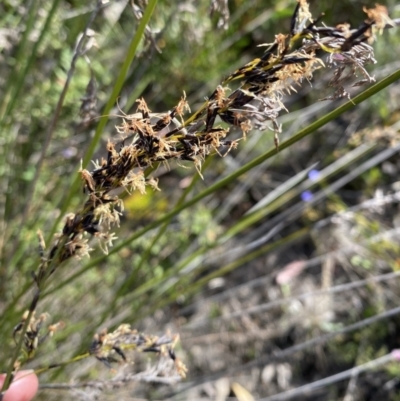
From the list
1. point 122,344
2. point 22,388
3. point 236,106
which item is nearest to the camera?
point 236,106

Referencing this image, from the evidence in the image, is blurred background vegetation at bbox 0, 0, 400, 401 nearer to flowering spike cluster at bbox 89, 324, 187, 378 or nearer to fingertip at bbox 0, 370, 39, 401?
fingertip at bbox 0, 370, 39, 401

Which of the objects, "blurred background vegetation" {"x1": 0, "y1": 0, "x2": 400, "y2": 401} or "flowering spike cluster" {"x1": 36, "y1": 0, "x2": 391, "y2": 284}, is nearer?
"flowering spike cluster" {"x1": 36, "y1": 0, "x2": 391, "y2": 284}

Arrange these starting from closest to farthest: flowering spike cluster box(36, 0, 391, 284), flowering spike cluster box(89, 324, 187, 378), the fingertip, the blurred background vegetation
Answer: flowering spike cluster box(36, 0, 391, 284) → flowering spike cluster box(89, 324, 187, 378) → the fingertip → the blurred background vegetation

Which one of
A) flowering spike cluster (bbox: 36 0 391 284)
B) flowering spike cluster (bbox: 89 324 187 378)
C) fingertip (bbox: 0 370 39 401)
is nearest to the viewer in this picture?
flowering spike cluster (bbox: 36 0 391 284)

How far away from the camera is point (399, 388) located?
155 cm

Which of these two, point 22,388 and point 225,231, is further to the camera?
point 225,231

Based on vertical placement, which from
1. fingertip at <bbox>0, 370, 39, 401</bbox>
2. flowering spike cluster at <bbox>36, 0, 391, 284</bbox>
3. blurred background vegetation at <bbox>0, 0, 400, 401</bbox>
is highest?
blurred background vegetation at <bbox>0, 0, 400, 401</bbox>

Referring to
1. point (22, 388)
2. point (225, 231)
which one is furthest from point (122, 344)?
point (225, 231)

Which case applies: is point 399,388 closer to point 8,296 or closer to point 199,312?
point 199,312

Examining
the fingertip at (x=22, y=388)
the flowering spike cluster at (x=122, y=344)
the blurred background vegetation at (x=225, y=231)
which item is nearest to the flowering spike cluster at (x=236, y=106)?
the flowering spike cluster at (x=122, y=344)

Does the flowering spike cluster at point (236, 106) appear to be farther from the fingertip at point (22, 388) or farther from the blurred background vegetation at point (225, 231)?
the blurred background vegetation at point (225, 231)

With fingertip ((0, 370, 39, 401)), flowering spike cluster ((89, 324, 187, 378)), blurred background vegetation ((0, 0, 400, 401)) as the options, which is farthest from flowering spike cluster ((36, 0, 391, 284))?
blurred background vegetation ((0, 0, 400, 401))

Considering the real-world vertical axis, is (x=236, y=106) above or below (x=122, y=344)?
above

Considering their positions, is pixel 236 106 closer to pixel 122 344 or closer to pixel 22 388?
pixel 122 344
